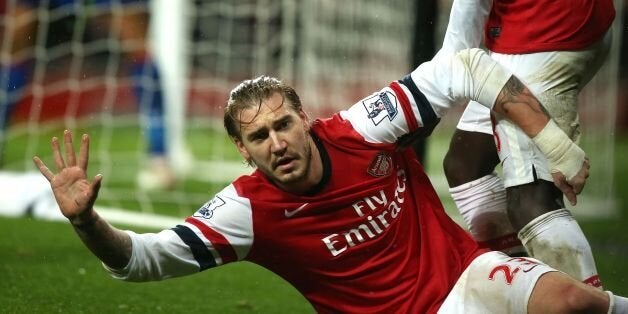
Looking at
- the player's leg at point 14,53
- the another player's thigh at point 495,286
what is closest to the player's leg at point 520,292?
the another player's thigh at point 495,286

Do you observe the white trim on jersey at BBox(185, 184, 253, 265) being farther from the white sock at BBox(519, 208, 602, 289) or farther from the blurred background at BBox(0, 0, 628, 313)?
the blurred background at BBox(0, 0, 628, 313)

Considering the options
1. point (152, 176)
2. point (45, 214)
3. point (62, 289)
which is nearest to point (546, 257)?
point (62, 289)

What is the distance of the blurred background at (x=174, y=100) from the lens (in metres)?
5.11

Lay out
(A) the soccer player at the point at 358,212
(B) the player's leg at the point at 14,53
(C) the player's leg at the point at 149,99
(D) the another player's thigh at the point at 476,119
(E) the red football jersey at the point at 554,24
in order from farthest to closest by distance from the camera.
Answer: (B) the player's leg at the point at 14,53
(C) the player's leg at the point at 149,99
(D) the another player's thigh at the point at 476,119
(E) the red football jersey at the point at 554,24
(A) the soccer player at the point at 358,212

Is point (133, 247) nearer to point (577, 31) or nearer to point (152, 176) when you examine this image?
point (577, 31)

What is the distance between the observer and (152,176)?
812cm

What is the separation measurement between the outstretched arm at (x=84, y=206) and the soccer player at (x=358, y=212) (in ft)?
0.31

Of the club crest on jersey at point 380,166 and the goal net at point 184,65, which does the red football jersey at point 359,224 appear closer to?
the club crest on jersey at point 380,166

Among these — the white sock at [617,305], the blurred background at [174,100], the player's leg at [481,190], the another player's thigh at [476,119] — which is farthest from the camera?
the blurred background at [174,100]

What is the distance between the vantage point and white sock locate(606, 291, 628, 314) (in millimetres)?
3045

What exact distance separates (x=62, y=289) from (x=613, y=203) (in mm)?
5229

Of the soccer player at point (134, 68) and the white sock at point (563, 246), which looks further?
the soccer player at point (134, 68)

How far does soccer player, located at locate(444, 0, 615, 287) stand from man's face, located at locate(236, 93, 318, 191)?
2.18 feet

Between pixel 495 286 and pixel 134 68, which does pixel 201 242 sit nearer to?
pixel 495 286
